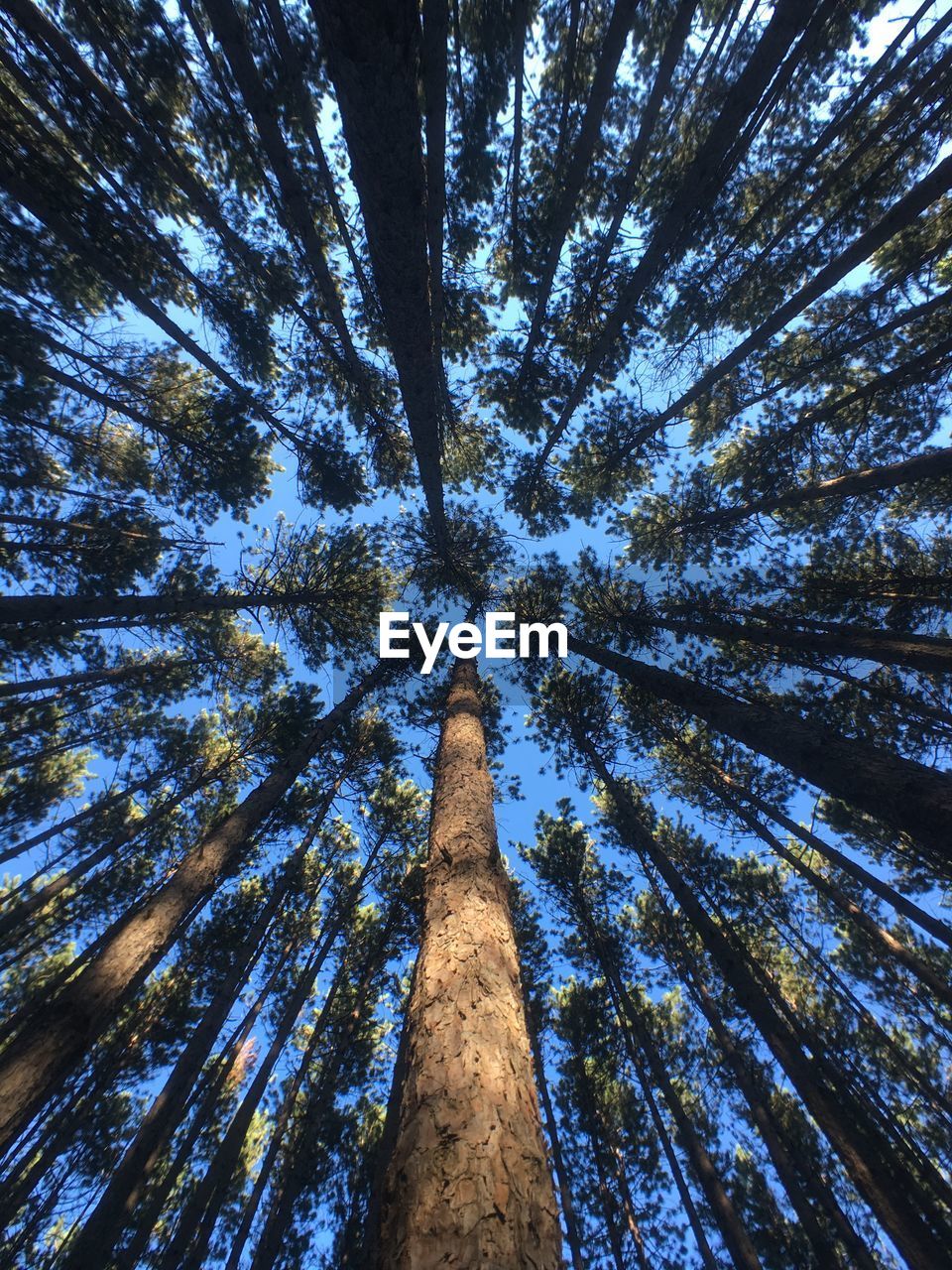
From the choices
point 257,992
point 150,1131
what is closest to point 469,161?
point 150,1131

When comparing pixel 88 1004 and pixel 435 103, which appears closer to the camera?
pixel 88 1004

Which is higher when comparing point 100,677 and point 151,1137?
Answer: point 100,677

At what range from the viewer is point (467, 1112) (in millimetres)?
1737

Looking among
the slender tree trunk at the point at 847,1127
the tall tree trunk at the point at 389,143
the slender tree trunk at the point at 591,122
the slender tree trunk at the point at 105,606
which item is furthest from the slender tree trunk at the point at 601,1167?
the slender tree trunk at the point at 591,122

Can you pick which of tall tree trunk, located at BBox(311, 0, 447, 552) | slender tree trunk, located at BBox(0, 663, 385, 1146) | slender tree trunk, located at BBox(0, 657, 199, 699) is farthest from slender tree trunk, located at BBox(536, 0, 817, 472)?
slender tree trunk, located at BBox(0, 657, 199, 699)

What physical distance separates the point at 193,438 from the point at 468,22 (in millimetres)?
7357

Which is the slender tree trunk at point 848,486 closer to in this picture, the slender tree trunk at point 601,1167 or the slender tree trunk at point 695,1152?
the slender tree trunk at point 695,1152

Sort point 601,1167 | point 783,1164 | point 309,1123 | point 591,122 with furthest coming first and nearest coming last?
point 601,1167
point 309,1123
point 783,1164
point 591,122

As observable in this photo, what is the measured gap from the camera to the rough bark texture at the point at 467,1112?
4.57 feet

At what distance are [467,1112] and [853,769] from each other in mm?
4237

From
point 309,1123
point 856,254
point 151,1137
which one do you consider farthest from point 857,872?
point 151,1137

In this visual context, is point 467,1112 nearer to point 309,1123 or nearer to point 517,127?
point 517,127

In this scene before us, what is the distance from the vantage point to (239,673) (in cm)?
1202

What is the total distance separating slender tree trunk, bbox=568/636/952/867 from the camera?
11.6ft
